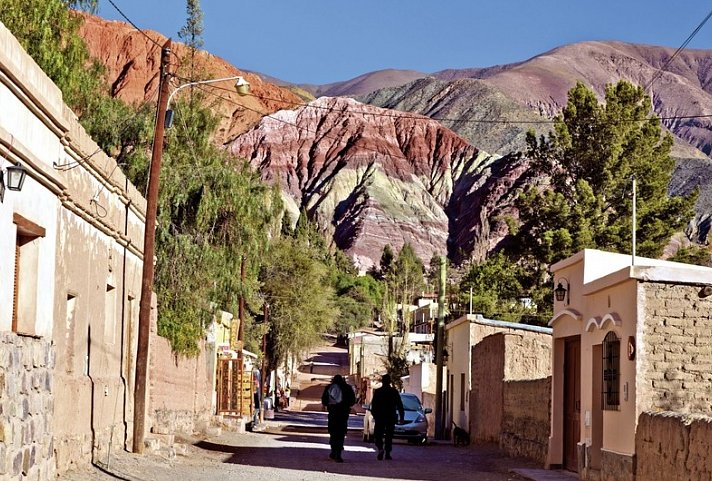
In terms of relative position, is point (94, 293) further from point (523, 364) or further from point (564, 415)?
point (523, 364)

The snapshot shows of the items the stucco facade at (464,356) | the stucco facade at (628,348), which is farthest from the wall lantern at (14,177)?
the stucco facade at (464,356)

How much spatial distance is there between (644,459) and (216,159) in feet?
77.4

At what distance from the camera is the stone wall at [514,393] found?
2567cm

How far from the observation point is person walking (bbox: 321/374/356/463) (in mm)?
24828

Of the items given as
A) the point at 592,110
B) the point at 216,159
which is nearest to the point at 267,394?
the point at 592,110

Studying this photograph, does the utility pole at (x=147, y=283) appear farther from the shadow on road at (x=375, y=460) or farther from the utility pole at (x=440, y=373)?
the utility pole at (x=440, y=373)

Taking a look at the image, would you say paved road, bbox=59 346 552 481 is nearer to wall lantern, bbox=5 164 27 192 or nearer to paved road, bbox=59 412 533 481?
paved road, bbox=59 412 533 481

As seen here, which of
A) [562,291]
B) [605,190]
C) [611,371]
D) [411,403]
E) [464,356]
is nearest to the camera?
[611,371]

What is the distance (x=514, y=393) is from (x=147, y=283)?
32.6 ft

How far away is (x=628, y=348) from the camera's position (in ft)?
59.5

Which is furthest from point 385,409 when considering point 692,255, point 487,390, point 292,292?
point 292,292

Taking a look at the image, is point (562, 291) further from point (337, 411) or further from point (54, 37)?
point (54, 37)

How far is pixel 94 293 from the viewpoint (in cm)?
2030

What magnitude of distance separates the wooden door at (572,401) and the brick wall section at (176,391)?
371 inches
